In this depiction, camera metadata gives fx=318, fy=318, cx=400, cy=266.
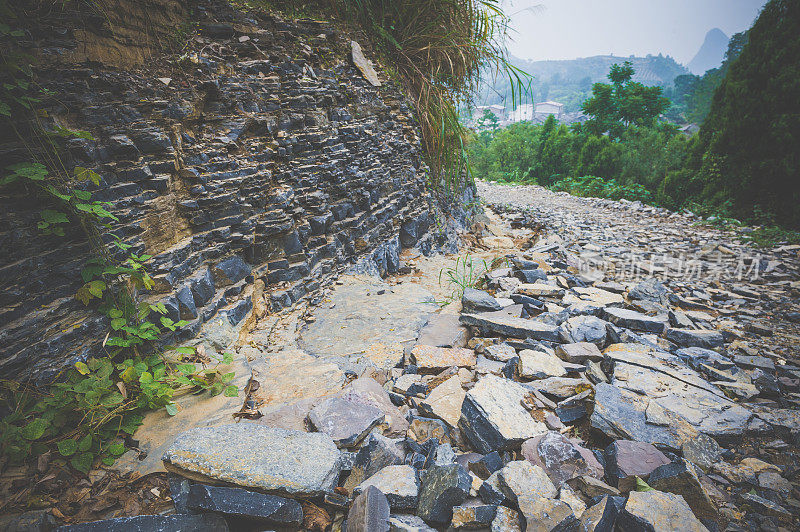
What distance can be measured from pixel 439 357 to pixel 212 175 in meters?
2.48

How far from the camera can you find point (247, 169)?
3.05 metres

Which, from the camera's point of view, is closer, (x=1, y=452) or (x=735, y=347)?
(x=1, y=452)

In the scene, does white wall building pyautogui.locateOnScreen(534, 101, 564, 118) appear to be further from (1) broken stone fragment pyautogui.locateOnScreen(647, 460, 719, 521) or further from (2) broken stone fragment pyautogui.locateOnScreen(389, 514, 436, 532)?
(2) broken stone fragment pyautogui.locateOnScreen(389, 514, 436, 532)

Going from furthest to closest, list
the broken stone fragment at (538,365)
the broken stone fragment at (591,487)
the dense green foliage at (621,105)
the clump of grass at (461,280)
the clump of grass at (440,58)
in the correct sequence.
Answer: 1. the dense green foliage at (621,105)
2. the clump of grass at (440,58)
3. the clump of grass at (461,280)
4. the broken stone fragment at (538,365)
5. the broken stone fragment at (591,487)

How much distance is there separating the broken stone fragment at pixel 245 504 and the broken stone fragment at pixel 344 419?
413 mm

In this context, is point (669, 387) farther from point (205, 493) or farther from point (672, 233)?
point (672, 233)

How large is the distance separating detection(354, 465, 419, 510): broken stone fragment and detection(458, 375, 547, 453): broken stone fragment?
1.31 feet

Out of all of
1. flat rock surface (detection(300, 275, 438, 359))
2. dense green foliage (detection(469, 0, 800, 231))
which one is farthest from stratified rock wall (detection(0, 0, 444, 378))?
dense green foliage (detection(469, 0, 800, 231))

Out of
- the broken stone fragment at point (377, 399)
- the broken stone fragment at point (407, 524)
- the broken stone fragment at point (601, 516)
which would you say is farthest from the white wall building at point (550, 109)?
the broken stone fragment at point (407, 524)

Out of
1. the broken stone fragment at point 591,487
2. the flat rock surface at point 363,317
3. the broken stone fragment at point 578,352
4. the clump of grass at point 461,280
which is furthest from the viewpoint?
the clump of grass at point 461,280

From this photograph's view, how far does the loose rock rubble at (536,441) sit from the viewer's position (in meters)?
1.22

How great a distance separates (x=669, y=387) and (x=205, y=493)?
99.7 inches

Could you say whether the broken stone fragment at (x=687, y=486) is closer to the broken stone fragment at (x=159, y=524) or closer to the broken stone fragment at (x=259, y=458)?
the broken stone fragment at (x=259, y=458)

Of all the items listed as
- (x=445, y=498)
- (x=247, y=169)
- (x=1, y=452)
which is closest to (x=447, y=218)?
(x=247, y=169)
